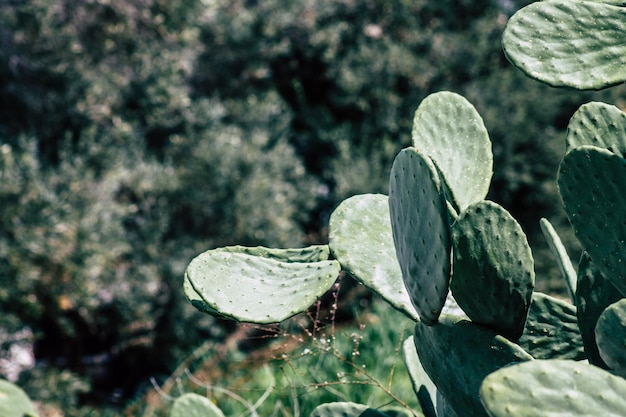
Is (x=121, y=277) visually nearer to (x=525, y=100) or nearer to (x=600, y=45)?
(x=525, y=100)

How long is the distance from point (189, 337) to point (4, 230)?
1543mm

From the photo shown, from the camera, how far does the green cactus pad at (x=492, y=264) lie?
0.78 metres

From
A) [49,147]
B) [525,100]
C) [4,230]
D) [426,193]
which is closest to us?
[426,193]

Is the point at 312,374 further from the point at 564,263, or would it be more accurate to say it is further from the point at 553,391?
the point at 553,391

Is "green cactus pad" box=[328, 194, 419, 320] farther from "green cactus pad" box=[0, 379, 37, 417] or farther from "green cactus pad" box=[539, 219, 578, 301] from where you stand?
"green cactus pad" box=[0, 379, 37, 417]

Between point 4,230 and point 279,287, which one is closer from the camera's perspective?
point 279,287

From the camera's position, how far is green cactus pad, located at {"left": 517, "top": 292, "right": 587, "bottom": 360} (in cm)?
96

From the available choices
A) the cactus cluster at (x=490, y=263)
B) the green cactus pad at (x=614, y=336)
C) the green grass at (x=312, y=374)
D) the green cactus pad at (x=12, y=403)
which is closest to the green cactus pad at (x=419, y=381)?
the cactus cluster at (x=490, y=263)

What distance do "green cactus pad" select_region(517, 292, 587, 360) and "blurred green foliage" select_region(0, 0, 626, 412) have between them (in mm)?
3535

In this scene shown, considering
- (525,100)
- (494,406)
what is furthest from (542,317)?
(525,100)

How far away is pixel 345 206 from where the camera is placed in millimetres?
944

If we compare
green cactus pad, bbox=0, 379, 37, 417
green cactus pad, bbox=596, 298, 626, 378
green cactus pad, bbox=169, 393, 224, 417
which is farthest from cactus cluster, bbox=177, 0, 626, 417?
green cactus pad, bbox=0, 379, 37, 417

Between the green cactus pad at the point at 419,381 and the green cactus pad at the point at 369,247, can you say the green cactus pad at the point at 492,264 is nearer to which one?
the green cactus pad at the point at 369,247

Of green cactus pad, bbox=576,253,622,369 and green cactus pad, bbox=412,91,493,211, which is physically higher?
green cactus pad, bbox=412,91,493,211
